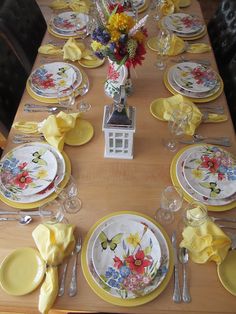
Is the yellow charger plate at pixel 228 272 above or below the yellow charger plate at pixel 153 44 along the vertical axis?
below

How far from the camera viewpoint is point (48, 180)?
978mm

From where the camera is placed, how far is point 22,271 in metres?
0.81

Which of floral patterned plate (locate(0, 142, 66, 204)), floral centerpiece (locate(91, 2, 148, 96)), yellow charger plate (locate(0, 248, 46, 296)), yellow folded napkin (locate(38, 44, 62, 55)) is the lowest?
yellow charger plate (locate(0, 248, 46, 296))

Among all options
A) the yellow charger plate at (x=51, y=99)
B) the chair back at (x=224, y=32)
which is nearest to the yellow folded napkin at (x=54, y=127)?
the yellow charger plate at (x=51, y=99)

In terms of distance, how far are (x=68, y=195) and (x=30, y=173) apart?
0.53 ft

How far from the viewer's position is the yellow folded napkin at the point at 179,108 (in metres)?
1.11

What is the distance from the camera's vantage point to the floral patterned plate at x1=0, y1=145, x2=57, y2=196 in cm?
96

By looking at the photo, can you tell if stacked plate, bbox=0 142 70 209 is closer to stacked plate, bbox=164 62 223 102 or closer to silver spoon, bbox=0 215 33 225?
silver spoon, bbox=0 215 33 225

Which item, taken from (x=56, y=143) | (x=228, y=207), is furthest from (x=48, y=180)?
(x=228, y=207)

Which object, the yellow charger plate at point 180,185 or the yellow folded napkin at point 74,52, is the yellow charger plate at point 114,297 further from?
the yellow folded napkin at point 74,52

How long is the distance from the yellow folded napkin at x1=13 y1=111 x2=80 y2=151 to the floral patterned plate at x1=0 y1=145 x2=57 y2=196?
5 cm

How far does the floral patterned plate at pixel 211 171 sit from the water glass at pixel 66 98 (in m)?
0.53

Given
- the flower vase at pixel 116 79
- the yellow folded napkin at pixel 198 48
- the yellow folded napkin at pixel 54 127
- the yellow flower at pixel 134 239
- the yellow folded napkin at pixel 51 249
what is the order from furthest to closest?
the yellow folded napkin at pixel 198 48 → the flower vase at pixel 116 79 → the yellow folded napkin at pixel 54 127 → the yellow flower at pixel 134 239 → the yellow folded napkin at pixel 51 249

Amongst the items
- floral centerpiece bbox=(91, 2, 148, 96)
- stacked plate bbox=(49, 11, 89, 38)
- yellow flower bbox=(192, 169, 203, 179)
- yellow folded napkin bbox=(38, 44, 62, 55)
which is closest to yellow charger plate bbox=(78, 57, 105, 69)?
yellow folded napkin bbox=(38, 44, 62, 55)
